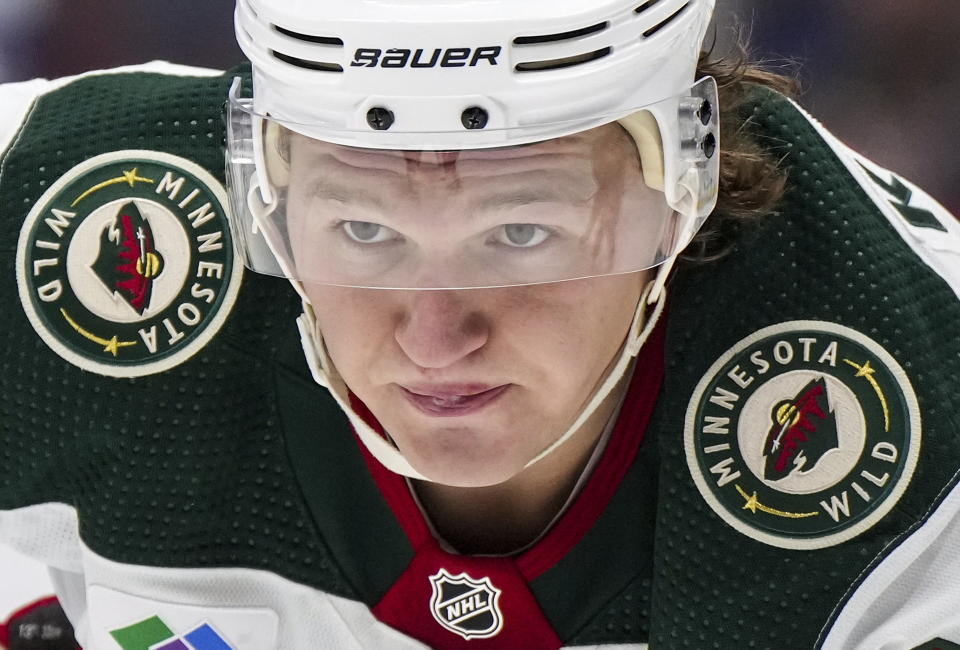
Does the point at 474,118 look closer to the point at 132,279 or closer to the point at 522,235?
the point at 522,235

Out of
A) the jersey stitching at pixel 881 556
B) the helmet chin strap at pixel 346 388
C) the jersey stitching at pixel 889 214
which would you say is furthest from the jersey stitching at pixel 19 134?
the jersey stitching at pixel 881 556

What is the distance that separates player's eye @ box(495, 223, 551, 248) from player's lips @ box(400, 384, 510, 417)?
13 centimetres

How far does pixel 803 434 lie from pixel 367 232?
18.2 inches

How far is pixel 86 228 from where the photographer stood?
145cm

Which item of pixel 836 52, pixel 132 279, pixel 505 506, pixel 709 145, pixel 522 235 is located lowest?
pixel 505 506

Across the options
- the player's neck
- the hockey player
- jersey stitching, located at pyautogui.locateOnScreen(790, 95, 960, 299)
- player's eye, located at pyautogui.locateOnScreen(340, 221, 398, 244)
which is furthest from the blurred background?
player's eye, located at pyautogui.locateOnScreen(340, 221, 398, 244)

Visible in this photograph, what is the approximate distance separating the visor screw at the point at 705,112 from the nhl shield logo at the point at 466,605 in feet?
1.68

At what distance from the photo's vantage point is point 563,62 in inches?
43.0

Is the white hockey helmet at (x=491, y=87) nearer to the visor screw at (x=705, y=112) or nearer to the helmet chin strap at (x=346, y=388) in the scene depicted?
the visor screw at (x=705, y=112)

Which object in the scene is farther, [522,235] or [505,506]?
[505,506]

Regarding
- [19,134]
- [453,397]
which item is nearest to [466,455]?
[453,397]

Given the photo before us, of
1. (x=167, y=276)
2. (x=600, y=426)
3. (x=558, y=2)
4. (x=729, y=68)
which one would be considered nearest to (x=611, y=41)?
(x=558, y=2)

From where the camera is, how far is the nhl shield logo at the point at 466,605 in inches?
56.3

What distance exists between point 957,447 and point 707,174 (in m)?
0.35
